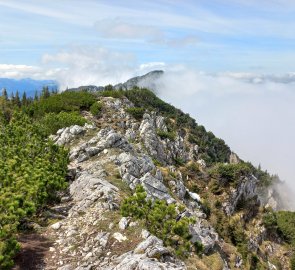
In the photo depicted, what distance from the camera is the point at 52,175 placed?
38.4m

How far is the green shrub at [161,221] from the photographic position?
97.1 feet

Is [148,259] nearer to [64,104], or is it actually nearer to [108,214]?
[108,214]

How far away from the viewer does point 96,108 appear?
3984 inches

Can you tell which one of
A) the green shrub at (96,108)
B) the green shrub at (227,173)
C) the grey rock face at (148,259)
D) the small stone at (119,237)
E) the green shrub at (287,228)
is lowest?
the green shrub at (287,228)

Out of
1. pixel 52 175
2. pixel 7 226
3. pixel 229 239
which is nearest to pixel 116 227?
pixel 7 226

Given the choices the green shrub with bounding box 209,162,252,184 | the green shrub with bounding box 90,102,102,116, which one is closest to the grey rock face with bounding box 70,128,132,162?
the green shrub with bounding box 209,162,252,184

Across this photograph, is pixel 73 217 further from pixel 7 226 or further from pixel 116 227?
pixel 7 226

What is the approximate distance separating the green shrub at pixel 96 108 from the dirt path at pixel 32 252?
6928cm

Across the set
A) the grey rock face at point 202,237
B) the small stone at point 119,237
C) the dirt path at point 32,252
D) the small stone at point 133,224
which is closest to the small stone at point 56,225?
the dirt path at point 32,252

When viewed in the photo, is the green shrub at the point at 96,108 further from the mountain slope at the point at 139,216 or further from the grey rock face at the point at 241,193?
the grey rock face at the point at 241,193

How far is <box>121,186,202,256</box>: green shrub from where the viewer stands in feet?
97.1

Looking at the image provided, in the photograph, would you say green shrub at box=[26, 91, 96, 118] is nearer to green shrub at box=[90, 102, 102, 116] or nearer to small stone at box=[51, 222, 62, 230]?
green shrub at box=[90, 102, 102, 116]

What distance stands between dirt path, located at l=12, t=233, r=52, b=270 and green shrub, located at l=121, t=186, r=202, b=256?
699 centimetres

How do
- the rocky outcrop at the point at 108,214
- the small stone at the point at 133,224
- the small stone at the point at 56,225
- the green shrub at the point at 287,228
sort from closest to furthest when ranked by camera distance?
the rocky outcrop at the point at 108,214, the small stone at the point at 133,224, the small stone at the point at 56,225, the green shrub at the point at 287,228
